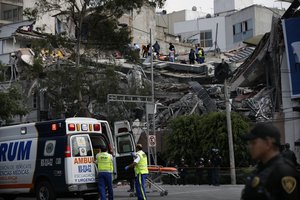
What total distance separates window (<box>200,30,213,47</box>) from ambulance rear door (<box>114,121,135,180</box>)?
56397 millimetres

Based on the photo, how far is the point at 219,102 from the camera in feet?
121

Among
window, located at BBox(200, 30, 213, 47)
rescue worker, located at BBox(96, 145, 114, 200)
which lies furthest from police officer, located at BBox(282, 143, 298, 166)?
window, located at BBox(200, 30, 213, 47)

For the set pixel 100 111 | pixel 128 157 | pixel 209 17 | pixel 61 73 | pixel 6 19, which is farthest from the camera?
pixel 209 17

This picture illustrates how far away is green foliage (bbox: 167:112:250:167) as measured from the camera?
28484 millimetres

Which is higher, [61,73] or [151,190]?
[61,73]

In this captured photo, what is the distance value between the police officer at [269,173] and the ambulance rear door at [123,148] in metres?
14.2

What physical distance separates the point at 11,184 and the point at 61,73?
1158 centimetres

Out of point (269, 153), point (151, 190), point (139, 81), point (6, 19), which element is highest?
point (6, 19)

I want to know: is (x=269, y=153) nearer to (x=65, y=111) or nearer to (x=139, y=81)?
(x=65, y=111)

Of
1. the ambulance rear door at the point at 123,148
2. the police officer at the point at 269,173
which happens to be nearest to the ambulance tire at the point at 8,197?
the ambulance rear door at the point at 123,148

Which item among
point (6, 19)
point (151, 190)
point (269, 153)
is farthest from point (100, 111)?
point (269, 153)

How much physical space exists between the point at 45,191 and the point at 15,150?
177cm

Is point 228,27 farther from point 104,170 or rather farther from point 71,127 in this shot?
point 104,170

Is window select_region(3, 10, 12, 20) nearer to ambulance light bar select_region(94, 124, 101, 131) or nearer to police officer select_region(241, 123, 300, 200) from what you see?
ambulance light bar select_region(94, 124, 101, 131)
